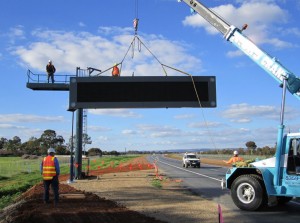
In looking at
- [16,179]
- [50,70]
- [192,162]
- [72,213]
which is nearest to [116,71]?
[50,70]

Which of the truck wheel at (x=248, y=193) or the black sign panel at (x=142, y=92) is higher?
the black sign panel at (x=142, y=92)

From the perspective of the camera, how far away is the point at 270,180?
12.4 metres

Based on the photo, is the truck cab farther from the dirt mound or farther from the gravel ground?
the dirt mound

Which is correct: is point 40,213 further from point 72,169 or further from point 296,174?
point 72,169

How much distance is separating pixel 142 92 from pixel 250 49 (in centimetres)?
586

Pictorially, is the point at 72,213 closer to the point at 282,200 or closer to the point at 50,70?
the point at 282,200

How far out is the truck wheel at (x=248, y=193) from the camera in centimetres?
1261

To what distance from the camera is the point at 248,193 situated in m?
12.9

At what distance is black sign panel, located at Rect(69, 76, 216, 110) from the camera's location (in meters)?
18.9

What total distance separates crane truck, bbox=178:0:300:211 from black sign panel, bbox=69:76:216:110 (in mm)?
4237

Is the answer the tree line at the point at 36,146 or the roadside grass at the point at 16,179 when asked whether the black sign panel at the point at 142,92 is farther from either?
the tree line at the point at 36,146

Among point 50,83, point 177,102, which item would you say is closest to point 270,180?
point 177,102

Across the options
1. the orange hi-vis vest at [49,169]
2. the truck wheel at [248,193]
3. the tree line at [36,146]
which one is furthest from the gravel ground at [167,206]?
the tree line at [36,146]

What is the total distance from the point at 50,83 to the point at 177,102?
937 centimetres
